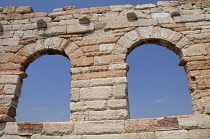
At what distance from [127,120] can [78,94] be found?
141 centimetres

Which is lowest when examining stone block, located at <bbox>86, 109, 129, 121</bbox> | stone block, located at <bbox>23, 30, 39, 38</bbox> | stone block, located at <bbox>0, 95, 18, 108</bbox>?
stone block, located at <bbox>86, 109, 129, 121</bbox>

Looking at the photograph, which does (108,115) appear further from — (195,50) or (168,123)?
(195,50)

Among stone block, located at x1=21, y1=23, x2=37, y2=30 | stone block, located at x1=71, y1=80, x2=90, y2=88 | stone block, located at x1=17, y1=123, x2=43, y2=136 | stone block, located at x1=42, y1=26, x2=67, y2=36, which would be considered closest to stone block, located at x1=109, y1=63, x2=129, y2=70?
stone block, located at x1=71, y1=80, x2=90, y2=88

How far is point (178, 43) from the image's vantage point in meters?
5.21

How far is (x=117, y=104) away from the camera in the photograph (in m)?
4.56

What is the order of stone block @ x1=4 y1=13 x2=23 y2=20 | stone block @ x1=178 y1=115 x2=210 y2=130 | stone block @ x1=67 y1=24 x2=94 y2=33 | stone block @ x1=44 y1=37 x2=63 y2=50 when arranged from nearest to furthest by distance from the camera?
stone block @ x1=178 y1=115 x2=210 y2=130 → stone block @ x1=44 y1=37 x2=63 y2=50 → stone block @ x1=67 y1=24 x2=94 y2=33 → stone block @ x1=4 y1=13 x2=23 y2=20

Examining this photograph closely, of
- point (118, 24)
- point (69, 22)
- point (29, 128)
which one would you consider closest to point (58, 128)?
point (29, 128)

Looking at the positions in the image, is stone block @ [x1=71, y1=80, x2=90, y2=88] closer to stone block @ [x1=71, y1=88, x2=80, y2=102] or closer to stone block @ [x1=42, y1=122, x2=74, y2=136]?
stone block @ [x1=71, y1=88, x2=80, y2=102]

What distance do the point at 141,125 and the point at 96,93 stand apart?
4.42 feet

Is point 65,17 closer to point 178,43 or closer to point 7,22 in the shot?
point 7,22

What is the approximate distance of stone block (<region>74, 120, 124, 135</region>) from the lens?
4.27 metres

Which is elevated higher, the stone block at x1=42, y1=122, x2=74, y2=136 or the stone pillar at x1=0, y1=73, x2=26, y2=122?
the stone pillar at x1=0, y1=73, x2=26, y2=122

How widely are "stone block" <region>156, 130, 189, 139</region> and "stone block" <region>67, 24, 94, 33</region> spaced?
3525mm

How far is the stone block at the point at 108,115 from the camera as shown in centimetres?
443
